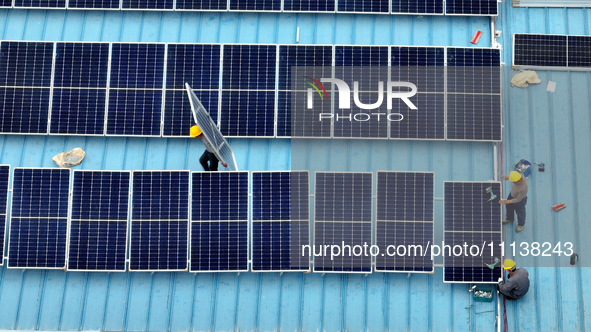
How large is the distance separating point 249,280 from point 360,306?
2628 millimetres

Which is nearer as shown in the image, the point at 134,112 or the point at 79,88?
the point at 134,112

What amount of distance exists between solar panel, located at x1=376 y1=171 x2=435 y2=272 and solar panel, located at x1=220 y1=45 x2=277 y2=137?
3.18 metres

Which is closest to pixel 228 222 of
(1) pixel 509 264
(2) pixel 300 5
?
(2) pixel 300 5

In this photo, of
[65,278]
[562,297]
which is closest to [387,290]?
[562,297]

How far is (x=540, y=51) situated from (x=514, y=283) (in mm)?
5889

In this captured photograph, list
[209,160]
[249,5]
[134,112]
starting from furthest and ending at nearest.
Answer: [249,5]
[134,112]
[209,160]

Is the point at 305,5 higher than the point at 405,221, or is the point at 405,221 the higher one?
the point at 305,5

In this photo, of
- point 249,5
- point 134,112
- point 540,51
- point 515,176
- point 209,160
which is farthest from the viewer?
point 249,5

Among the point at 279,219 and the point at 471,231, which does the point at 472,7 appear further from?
the point at 279,219

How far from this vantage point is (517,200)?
507 inches

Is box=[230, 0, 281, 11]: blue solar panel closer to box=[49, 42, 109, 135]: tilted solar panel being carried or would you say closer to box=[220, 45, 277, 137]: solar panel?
box=[220, 45, 277, 137]: solar panel

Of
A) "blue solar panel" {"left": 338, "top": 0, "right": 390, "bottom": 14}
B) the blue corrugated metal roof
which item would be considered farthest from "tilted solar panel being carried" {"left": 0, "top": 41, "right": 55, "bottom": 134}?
"blue solar panel" {"left": 338, "top": 0, "right": 390, "bottom": 14}

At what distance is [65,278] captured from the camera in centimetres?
1294

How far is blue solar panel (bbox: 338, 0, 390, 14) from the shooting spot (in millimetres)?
14211
